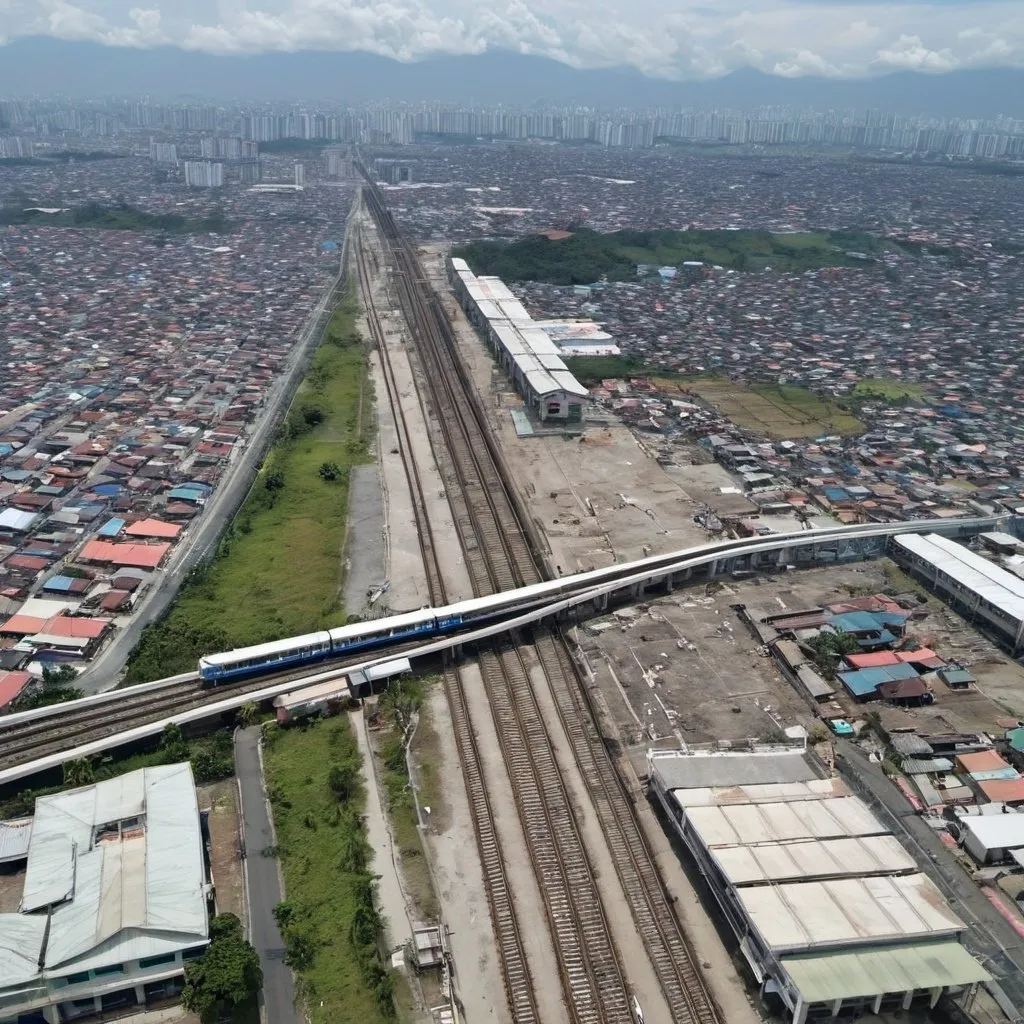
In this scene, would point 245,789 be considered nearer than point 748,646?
Yes

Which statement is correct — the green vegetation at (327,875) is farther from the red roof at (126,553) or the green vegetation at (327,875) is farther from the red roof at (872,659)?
the red roof at (872,659)

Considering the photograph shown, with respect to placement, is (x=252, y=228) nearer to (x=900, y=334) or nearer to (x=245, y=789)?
(x=900, y=334)

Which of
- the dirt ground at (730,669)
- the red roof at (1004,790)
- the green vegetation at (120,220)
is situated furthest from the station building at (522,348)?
the green vegetation at (120,220)

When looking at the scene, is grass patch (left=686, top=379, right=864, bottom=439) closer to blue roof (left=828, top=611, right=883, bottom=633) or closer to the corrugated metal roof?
blue roof (left=828, top=611, right=883, bottom=633)

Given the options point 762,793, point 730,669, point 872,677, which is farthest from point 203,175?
point 762,793

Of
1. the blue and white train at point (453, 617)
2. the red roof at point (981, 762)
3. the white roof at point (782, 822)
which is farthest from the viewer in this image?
the blue and white train at point (453, 617)

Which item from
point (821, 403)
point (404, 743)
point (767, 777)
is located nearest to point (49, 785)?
point (404, 743)
